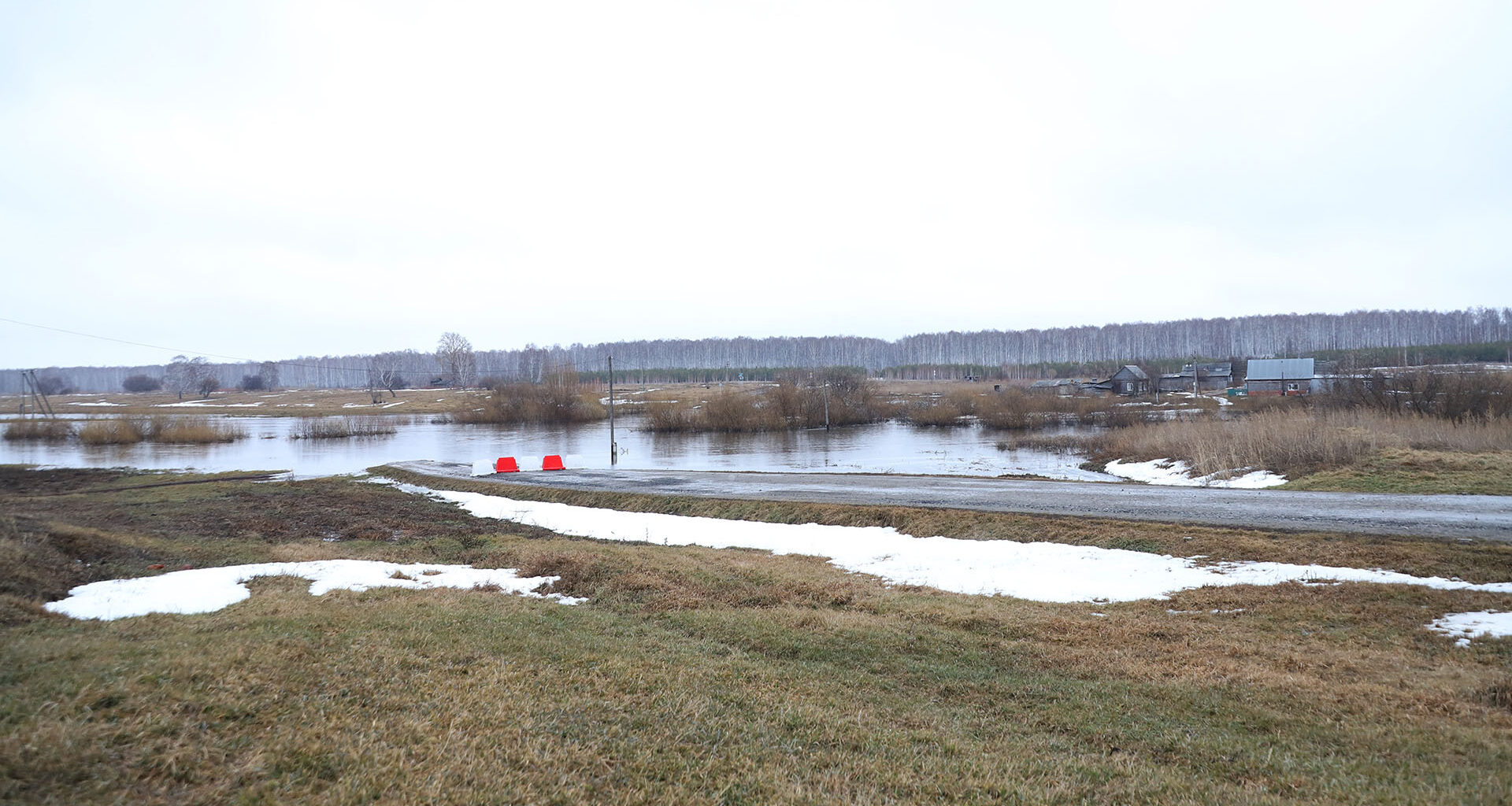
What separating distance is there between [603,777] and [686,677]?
7.10 ft

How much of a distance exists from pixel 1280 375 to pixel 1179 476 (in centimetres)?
7166

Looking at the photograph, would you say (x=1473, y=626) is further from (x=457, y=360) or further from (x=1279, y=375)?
(x=457, y=360)

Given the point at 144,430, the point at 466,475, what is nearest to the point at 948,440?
the point at 466,475

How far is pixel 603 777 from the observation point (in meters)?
4.77

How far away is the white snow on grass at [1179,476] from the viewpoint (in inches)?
991

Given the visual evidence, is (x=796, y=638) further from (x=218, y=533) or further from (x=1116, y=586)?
(x=218, y=533)

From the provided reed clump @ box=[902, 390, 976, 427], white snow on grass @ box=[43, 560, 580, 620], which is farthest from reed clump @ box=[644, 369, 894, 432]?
white snow on grass @ box=[43, 560, 580, 620]

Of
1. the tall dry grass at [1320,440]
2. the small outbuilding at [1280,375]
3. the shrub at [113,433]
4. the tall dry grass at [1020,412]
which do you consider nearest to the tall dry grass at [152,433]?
the shrub at [113,433]

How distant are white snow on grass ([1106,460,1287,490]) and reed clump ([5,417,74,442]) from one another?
7592cm

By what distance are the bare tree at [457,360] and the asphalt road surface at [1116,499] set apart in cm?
15325

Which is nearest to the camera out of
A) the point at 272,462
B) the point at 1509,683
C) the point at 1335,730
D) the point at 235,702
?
the point at 235,702

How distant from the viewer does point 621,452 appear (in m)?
47.9

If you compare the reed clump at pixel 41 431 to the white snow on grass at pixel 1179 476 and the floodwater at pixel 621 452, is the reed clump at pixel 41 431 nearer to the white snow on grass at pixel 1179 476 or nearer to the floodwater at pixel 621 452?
the floodwater at pixel 621 452

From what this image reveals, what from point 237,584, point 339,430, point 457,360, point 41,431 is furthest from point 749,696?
point 457,360
